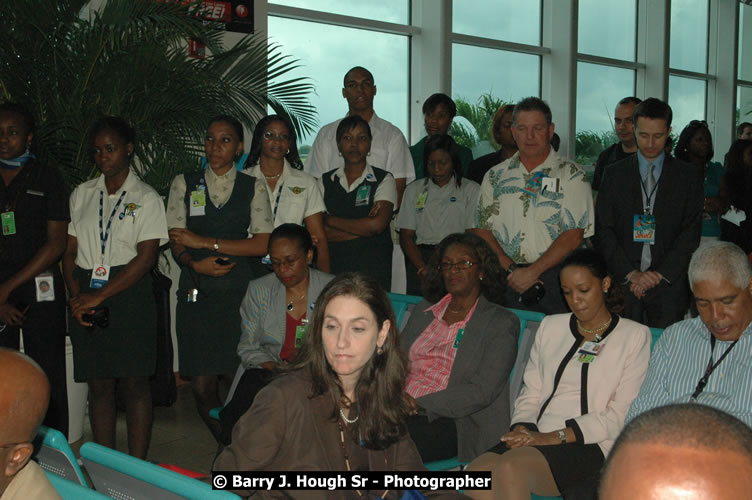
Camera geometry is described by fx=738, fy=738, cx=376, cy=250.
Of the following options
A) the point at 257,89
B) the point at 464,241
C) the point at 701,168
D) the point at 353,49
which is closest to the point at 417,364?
the point at 464,241

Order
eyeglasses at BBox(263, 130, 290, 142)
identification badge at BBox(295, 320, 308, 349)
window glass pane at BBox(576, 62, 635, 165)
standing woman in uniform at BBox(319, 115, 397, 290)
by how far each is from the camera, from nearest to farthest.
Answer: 1. identification badge at BBox(295, 320, 308, 349)
2. eyeglasses at BBox(263, 130, 290, 142)
3. standing woman in uniform at BBox(319, 115, 397, 290)
4. window glass pane at BBox(576, 62, 635, 165)

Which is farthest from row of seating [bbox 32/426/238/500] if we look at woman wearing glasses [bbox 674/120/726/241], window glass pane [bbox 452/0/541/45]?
window glass pane [bbox 452/0/541/45]

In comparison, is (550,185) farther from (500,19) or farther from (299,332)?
(500,19)

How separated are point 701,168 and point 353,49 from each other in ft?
11.6

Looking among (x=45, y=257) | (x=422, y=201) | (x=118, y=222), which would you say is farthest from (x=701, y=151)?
(x=45, y=257)

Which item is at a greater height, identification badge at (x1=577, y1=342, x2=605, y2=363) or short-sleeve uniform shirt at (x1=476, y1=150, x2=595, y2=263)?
short-sleeve uniform shirt at (x1=476, y1=150, x2=595, y2=263)

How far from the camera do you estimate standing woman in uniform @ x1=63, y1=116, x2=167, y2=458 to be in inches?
147

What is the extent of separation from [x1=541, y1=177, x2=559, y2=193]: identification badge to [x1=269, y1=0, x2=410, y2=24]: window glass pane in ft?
12.6

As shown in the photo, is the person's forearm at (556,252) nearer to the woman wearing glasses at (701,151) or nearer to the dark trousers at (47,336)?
the dark trousers at (47,336)

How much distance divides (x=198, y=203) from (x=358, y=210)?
3.53 feet

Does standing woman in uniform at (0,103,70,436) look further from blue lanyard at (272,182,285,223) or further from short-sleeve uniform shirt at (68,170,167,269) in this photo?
blue lanyard at (272,182,285,223)

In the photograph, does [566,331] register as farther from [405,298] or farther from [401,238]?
[401,238]

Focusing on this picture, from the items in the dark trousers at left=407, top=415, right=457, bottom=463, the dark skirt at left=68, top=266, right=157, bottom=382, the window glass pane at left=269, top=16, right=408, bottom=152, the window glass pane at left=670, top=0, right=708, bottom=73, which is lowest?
the dark trousers at left=407, top=415, right=457, bottom=463

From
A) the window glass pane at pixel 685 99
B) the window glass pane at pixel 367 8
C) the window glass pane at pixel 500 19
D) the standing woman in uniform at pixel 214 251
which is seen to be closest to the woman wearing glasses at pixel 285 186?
the standing woman in uniform at pixel 214 251
